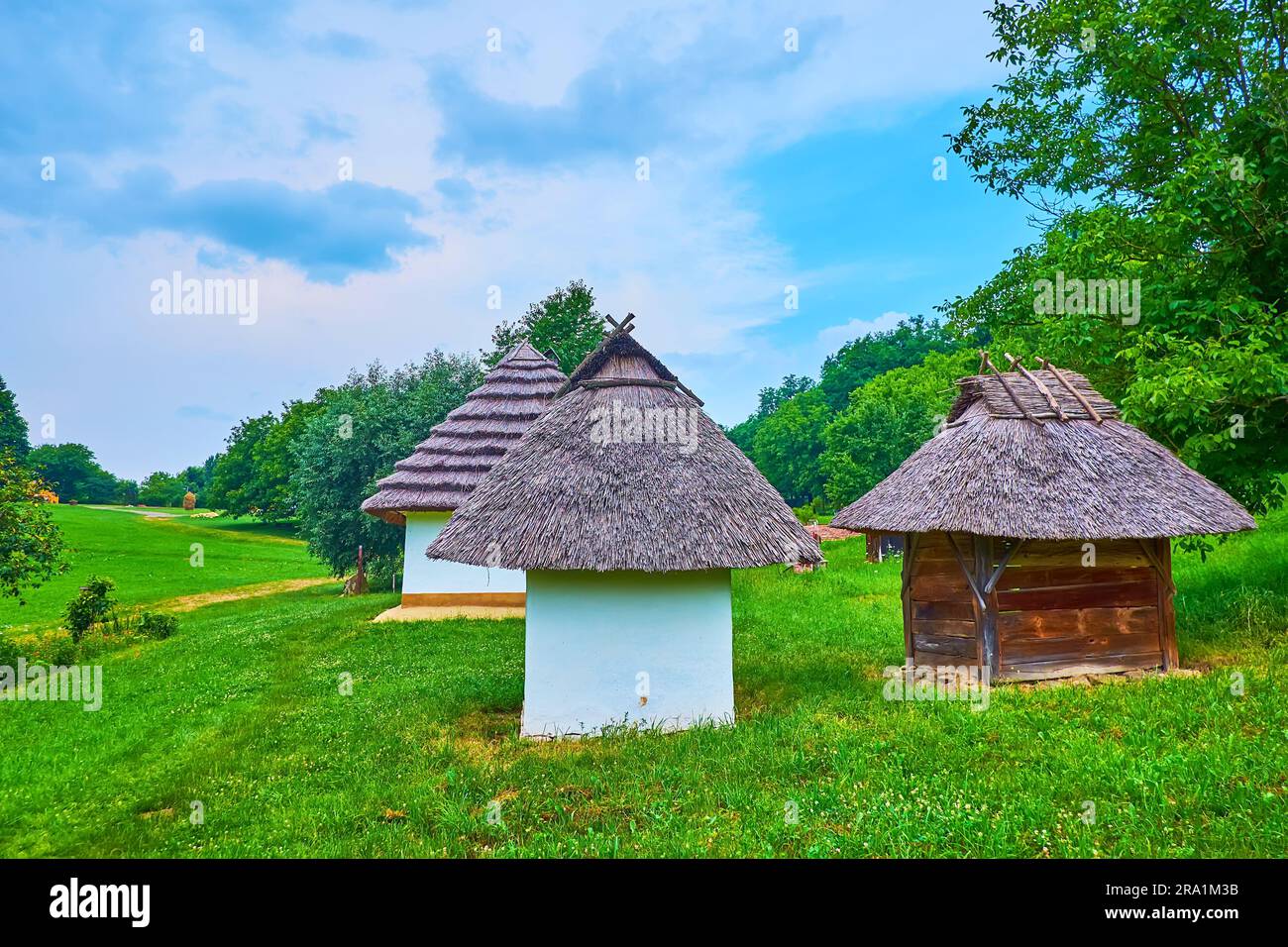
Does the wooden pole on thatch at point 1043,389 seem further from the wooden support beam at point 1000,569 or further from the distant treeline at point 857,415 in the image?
the distant treeline at point 857,415

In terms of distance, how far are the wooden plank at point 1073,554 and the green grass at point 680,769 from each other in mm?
1589

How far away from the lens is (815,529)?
3319 centimetres

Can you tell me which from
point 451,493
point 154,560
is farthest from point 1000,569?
point 154,560

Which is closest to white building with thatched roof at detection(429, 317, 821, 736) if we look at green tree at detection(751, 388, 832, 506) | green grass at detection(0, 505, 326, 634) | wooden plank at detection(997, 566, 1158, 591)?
wooden plank at detection(997, 566, 1158, 591)

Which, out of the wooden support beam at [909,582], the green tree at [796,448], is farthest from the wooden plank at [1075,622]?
the green tree at [796,448]

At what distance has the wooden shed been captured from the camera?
848 cm

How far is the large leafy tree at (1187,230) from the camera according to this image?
908 centimetres

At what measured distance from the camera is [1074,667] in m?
8.86

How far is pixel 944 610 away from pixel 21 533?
1714cm

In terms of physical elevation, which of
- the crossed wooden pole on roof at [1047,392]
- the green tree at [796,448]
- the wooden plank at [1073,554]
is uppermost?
the green tree at [796,448]

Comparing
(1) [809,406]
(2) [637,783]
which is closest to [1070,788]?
(2) [637,783]

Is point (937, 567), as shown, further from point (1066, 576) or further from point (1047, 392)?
point (1047, 392)
